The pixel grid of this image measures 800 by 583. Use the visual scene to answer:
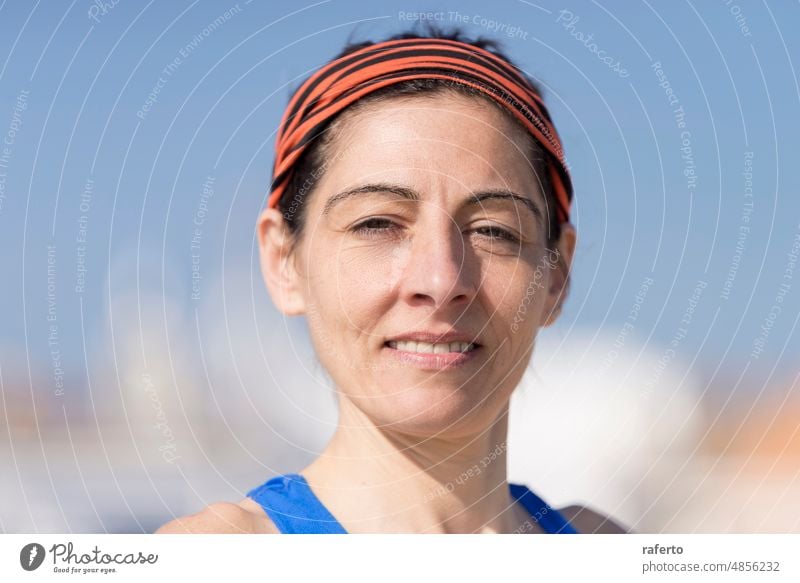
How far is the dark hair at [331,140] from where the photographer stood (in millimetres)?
2297

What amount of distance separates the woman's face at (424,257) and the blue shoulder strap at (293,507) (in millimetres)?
263

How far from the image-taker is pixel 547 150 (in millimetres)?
2439

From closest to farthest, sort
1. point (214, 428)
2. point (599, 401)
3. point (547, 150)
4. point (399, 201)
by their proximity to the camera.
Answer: point (399, 201) → point (547, 150) → point (214, 428) → point (599, 401)

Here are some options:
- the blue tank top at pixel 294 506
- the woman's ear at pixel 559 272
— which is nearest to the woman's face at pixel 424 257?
the woman's ear at pixel 559 272

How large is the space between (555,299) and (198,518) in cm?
111

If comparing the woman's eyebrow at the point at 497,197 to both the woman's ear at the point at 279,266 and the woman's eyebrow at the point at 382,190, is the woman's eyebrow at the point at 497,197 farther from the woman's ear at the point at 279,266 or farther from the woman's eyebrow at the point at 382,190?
the woman's ear at the point at 279,266

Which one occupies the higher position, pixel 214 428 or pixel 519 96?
pixel 519 96

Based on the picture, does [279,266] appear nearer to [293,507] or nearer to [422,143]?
[422,143]
